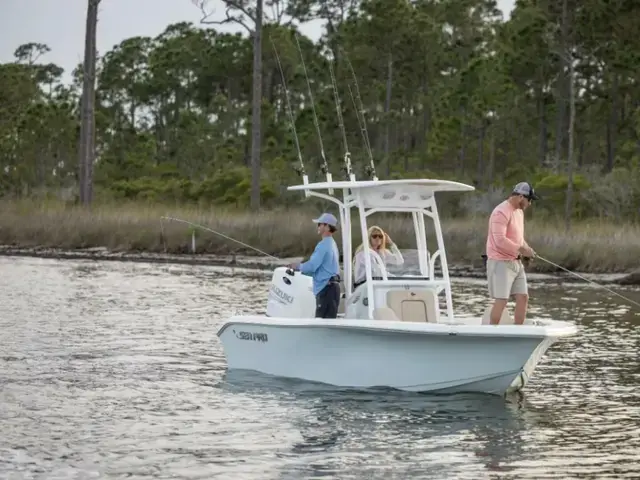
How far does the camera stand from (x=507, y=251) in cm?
1363

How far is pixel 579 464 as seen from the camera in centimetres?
1080

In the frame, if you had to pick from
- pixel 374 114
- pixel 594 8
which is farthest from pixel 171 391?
pixel 374 114

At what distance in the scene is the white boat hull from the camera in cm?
1315

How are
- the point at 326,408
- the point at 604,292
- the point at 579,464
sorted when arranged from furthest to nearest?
the point at 604,292 → the point at 326,408 → the point at 579,464

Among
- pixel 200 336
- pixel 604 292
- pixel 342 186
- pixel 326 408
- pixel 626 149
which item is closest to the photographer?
pixel 326 408

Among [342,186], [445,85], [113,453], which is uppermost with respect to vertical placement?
[445,85]

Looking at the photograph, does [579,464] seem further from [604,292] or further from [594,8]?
[594,8]

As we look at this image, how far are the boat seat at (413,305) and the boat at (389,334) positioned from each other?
0.03 feet

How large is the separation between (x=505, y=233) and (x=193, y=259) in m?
21.1

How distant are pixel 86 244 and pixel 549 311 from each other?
1762 centimetres

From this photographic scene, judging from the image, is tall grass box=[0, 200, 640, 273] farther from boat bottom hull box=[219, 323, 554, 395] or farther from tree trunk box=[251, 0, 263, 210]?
boat bottom hull box=[219, 323, 554, 395]

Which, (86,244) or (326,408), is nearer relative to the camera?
(326,408)

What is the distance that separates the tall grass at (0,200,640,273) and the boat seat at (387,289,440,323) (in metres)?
16.5

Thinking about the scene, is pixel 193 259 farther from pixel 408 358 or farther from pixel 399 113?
pixel 399 113
